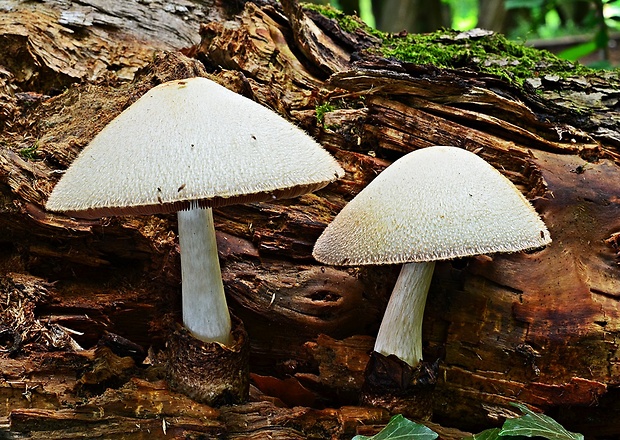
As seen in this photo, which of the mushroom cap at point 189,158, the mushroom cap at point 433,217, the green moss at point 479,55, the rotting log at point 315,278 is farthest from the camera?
the green moss at point 479,55

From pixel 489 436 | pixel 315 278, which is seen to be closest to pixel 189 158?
pixel 315 278

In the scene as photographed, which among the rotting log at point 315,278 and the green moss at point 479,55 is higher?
the green moss at point 479,55

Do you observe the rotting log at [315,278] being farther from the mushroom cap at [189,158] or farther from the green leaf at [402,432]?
the mushroom cap at [189,158]

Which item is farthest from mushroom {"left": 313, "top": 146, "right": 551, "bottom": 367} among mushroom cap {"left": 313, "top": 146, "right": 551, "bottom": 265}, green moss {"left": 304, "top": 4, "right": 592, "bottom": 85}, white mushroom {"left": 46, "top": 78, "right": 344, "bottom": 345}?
green moss {"left": 304, "top": 4, "right": 592, "bottom": 85}

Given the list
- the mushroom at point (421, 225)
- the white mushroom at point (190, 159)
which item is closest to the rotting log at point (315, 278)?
the mushroom at point (421, 225)

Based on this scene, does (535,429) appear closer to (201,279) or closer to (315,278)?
(315,278)

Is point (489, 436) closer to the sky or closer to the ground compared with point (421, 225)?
closer to the ground
